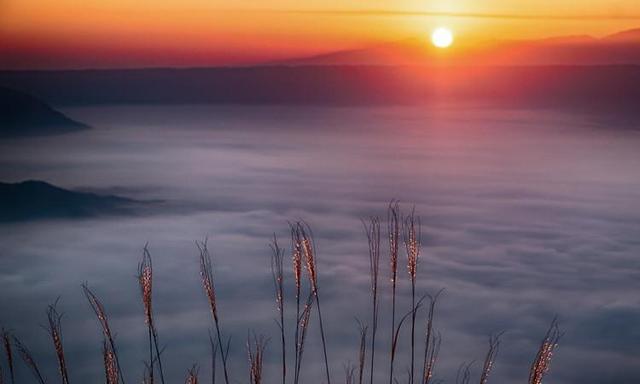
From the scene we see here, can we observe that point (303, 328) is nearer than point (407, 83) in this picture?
Yes

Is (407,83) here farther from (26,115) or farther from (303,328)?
(303,328)

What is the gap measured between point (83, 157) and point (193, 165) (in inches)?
45.4

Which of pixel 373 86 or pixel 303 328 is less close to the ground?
pixel 373 86

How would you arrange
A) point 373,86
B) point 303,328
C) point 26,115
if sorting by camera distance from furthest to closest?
point 373,86, point 26,115, point 303,328

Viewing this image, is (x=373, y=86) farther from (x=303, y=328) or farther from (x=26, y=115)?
(x=303, y=328)

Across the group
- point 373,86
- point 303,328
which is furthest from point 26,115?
point 303,328

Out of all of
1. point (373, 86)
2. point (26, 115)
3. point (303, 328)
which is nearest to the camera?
point (303, 328)

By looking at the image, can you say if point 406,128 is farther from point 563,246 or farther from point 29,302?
point 29,302

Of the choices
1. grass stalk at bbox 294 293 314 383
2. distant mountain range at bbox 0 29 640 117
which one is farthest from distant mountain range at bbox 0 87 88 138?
grass stalk at bbox 294 293 314 383

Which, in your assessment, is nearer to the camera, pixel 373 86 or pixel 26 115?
pixel 26 115

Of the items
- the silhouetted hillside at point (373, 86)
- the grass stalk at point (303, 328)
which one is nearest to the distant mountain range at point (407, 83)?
the silhouetted hillside at point (373, 86)

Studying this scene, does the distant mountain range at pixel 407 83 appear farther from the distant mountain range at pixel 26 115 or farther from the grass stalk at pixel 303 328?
the grass stalk at pixel 303 328

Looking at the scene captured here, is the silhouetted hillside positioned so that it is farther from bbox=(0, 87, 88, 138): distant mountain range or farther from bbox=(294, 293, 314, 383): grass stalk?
bbox=(294, 293, 314, 383): grass stalk

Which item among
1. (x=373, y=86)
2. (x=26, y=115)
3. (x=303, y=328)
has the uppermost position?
(x=373, y=86)
